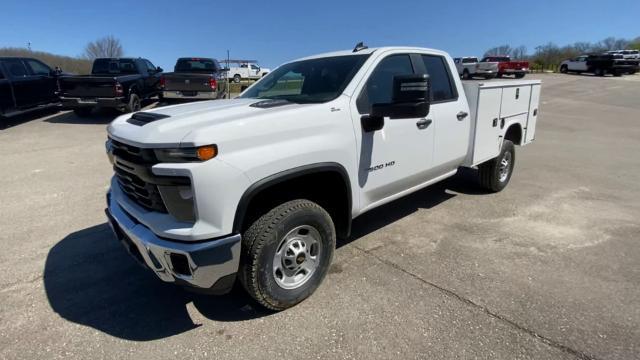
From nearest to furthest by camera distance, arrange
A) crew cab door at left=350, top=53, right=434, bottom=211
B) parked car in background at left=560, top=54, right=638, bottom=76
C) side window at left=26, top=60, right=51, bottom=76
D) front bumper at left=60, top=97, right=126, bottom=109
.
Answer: crew cab door at left=350, top=53, right=434, bottom=211 < front bumper at left=60, top=97, right=126, bottom=109 < side window at left=26, top=60, right=51, bottom=76 < parked car in background at left=560, top=54, right=638, bottom=76

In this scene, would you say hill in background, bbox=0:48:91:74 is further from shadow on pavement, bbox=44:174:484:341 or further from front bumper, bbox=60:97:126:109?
shadow on pavement, bbox=44:174:484:341

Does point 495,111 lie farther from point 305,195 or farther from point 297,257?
point 297,257

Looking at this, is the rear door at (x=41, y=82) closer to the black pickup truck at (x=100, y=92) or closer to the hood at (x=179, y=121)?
the black pickup truck at (x=100, y=92)

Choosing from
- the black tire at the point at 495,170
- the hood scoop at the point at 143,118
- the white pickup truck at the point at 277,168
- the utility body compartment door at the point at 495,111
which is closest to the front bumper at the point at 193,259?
the white pickup truck at the point at 277,168

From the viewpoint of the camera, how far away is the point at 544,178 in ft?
21.8

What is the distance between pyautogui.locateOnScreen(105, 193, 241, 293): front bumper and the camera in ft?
7.64

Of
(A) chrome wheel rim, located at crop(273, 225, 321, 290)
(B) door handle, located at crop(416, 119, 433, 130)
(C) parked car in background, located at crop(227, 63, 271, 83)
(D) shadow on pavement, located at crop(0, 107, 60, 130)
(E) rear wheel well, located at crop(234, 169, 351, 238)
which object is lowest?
(A) chrome wheel rim, located at crop(273, 225, 321, 290)

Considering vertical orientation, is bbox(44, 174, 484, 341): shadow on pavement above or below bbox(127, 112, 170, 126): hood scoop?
below

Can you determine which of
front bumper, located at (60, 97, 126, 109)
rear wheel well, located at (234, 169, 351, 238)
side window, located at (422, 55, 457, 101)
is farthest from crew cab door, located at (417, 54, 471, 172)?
front bumper, located at (60, 97, 126, 109)

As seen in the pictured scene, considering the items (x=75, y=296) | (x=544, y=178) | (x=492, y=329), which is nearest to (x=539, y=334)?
(x=492, y=329)

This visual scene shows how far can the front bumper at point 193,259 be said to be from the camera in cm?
233

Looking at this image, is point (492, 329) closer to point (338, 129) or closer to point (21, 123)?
point (338, 129)

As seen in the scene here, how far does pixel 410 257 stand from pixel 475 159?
5.63 ft

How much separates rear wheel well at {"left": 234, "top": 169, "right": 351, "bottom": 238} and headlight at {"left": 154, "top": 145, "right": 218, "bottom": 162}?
33 centimetres
